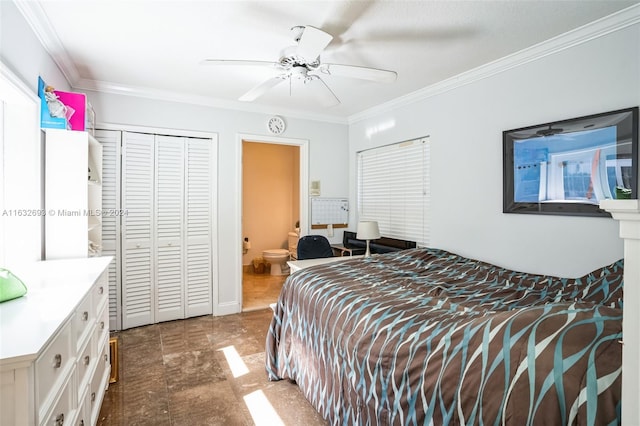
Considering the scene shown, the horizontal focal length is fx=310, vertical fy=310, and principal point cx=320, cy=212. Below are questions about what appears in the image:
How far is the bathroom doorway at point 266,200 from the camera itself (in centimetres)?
599

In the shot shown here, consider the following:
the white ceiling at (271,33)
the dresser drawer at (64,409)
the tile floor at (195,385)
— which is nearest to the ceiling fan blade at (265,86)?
the white ceiling at (271,33)

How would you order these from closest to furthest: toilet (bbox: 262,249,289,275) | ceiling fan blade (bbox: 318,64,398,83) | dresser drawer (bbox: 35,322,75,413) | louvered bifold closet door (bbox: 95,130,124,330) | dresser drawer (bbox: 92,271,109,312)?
1. dresser drawer (bbox: 35,322,75,413)
2. dresser drawer (bbox: 92,271,109,312)
3. ceiling fan blade (bbox: 318,64,398,83)
4. louvered bifold closet door (bbox: 95,130,124,330)
5. toilet (bbox: 262,249,289,275)

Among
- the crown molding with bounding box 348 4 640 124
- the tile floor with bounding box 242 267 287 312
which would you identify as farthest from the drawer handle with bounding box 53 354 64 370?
the crown molding with bounding box 348 4 640 124

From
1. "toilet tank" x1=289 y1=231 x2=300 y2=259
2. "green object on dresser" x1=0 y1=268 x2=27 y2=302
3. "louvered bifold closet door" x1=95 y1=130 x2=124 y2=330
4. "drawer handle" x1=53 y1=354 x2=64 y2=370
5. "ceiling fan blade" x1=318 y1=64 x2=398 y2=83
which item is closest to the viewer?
"drawer handle" x1=53 y1=354 x2=64 y2=370

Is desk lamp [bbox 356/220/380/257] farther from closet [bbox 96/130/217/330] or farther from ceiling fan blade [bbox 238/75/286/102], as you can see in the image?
closet [bbox 96/130/217/330]

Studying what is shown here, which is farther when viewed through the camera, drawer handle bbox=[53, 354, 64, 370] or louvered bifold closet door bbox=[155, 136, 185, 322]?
louvered bifold closet door bbox=[155, 136, 185, 322]

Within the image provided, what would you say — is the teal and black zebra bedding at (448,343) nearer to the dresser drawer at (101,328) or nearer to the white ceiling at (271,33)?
the dresser drawer at (101,328)

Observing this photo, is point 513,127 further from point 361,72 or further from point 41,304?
point 41,304

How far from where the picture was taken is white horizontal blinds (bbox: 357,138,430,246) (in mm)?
3320

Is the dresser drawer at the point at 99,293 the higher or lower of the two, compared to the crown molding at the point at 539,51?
lower

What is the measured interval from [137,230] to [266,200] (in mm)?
3051

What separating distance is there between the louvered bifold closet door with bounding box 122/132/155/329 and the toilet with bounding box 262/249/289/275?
225cm

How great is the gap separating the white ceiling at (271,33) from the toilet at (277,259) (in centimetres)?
312

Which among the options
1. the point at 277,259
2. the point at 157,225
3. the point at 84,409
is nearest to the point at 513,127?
the point at 84,409
